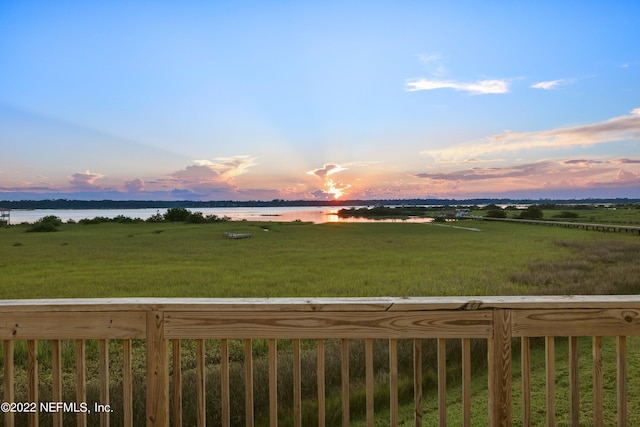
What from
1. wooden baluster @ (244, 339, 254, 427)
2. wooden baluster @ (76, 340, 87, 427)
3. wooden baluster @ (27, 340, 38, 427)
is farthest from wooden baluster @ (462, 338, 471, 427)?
wooden baluster @ (27, 340, 38, 427)

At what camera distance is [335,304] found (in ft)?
6.57

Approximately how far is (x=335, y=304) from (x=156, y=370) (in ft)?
3.08

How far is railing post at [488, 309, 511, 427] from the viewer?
6.54 feet

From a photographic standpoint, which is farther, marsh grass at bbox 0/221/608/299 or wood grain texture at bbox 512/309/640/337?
marsh grass at bbox 0/221/608/299

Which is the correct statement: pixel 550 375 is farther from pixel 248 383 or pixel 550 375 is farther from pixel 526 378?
pixel 248 383

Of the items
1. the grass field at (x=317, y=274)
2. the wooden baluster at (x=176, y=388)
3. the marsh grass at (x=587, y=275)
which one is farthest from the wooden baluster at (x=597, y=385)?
the marsh grass at (x=587, y=275)

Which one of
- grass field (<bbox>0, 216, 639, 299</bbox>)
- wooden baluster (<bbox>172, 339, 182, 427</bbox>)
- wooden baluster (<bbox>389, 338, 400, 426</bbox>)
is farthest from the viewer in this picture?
grass field (<bbox>0, 216, 639, 299</bbox>)

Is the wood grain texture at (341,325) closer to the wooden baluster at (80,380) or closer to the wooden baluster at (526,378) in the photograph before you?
the wooden baluster at (526,378)

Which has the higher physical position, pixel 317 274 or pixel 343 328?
pixel 343 328

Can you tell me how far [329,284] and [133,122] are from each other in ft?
50.1

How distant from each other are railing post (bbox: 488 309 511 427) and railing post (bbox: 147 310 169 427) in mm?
1599

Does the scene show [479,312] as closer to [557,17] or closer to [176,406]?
[176,406]

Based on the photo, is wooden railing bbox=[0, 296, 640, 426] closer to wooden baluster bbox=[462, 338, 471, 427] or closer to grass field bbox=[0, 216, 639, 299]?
wooden baluster bbox=[462, 338, 471, 427]

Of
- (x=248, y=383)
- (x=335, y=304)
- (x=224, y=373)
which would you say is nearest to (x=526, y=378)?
(x=335, y=304)
